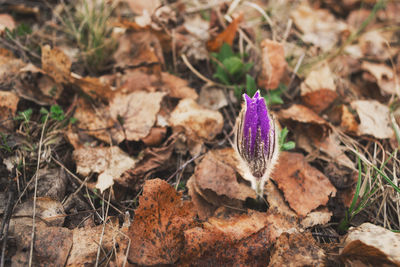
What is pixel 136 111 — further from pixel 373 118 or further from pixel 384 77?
pixel 384 77

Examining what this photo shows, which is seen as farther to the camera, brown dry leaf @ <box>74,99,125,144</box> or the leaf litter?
brown dry leaf @ <box>74,99,125,144</box>

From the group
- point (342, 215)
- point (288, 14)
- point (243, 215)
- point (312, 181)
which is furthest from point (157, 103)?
point (288, 14)

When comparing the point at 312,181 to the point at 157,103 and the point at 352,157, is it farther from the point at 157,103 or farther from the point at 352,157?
the point at 157,103

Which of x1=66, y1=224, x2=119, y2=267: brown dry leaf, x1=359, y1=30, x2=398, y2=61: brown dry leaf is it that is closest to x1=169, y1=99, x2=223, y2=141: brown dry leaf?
x1=66, y1=224, x2=119, y2=267: brown dry leaf

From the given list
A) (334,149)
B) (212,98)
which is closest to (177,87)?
(212,98)

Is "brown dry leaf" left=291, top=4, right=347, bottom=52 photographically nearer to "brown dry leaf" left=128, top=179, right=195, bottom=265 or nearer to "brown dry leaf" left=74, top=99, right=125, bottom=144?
"brown dry leaf" left=74, top=99, right=125, bottom=144

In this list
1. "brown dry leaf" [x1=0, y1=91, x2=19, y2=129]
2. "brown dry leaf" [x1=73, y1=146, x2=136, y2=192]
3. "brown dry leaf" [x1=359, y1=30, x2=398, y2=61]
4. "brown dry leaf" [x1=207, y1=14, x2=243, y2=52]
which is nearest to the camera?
"brown dry leaf" [x1=73, y1=146, x2=136, y2=192]
